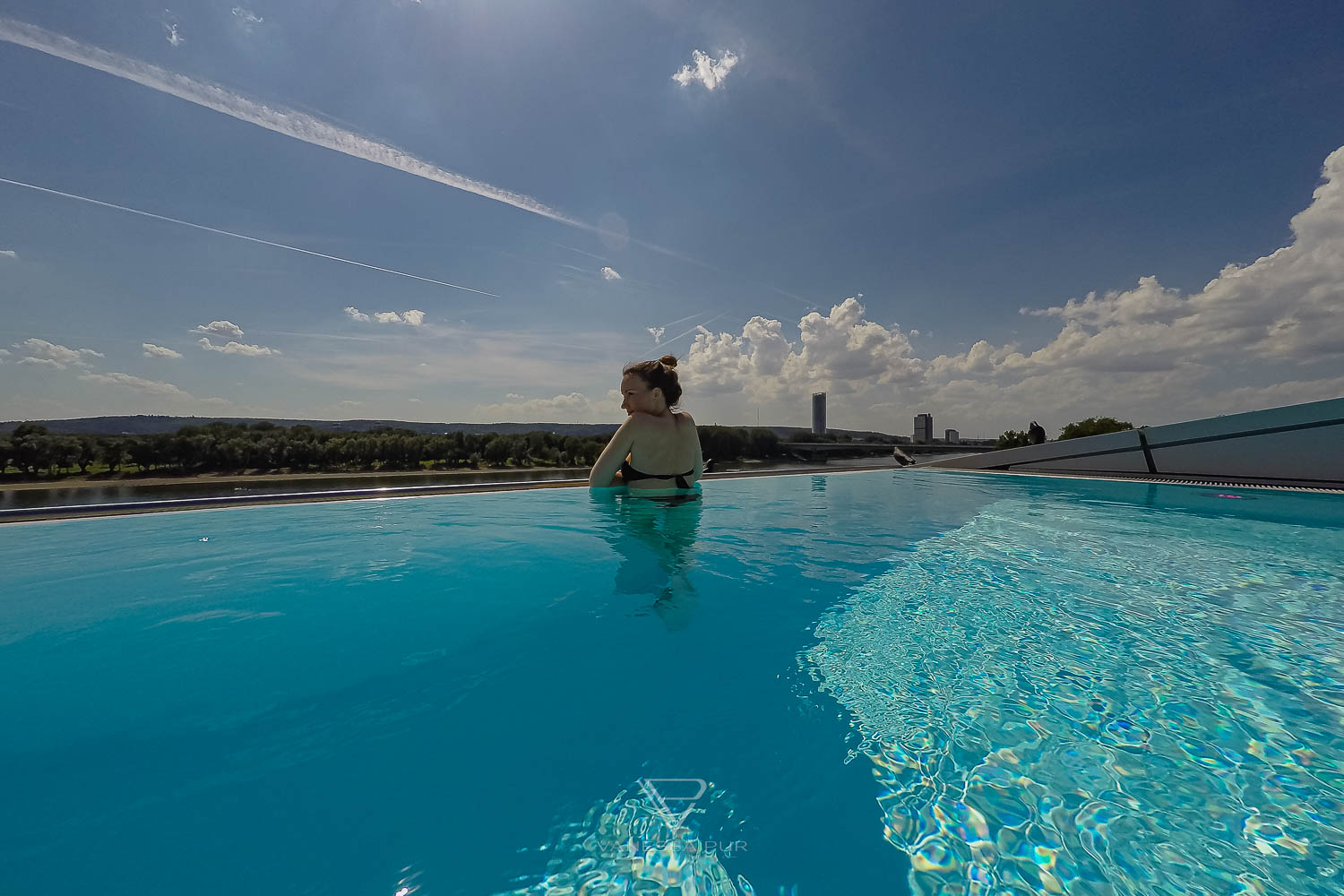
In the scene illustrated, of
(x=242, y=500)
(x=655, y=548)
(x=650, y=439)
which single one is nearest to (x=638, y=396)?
(x=650, y=439)

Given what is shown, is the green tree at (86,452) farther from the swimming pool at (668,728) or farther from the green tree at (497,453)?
the swimming pool at (668,728)

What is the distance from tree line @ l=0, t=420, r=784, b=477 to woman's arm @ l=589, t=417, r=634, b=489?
70.4ft

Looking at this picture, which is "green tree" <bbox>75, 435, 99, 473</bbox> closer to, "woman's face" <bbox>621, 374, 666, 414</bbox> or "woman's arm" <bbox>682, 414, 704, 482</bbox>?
"woman's face" <bbox>621, 374, 666, 414</bbox>

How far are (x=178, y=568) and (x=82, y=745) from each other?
11.7 feet

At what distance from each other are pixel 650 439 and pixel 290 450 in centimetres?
4146

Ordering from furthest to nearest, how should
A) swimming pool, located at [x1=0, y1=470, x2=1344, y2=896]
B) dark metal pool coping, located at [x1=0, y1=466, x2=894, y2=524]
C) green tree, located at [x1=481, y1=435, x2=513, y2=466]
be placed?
green tree, located at [x1=481, y1=435, x2=513, y2=466], dark metal pool coping, located at [x1=0, y1=466, x2=894, y2=524], swimming pool, located at [x1=0, y1=470, x2=1344, y2=896]

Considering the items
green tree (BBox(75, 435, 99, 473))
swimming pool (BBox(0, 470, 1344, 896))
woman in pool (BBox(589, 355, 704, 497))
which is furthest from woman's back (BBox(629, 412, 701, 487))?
green tree (BBox(75, 435, 99, 473))

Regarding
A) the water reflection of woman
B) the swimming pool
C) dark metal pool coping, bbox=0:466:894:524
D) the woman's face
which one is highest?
the woman's face

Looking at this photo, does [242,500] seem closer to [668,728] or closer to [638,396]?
[638,396]

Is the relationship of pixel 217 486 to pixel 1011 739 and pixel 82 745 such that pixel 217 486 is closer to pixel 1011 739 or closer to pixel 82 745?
pixel 82 745

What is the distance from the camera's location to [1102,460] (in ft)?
59.7

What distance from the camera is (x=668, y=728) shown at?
6.98ft

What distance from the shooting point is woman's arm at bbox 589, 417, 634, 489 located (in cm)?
730

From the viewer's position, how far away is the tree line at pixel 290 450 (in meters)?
24.2
